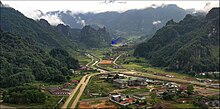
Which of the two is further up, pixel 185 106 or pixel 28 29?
pixel 28 29

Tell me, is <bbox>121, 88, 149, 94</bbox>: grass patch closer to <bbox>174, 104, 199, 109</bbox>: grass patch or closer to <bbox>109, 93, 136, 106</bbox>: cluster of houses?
<bbox>109, 93, 136, 106</bbox>: cluster of houses


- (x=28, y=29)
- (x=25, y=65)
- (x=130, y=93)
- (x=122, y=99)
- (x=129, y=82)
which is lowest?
(x=122, y=99)

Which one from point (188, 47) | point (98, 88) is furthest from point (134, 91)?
point (188, 47)

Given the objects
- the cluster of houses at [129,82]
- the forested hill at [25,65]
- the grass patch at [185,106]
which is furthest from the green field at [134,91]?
the forested hill at [25,65]

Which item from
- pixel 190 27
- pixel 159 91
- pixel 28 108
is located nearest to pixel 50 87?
pixel 28 108

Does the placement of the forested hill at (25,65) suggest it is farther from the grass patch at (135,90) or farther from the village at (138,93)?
the grass patch at (135,90)

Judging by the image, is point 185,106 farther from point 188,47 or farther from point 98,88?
point 188,47

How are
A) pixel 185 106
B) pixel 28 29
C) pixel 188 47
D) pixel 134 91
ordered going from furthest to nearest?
pixel 28 29 → pixel 188 47 → pixel 134 91 → pixel 185 106
